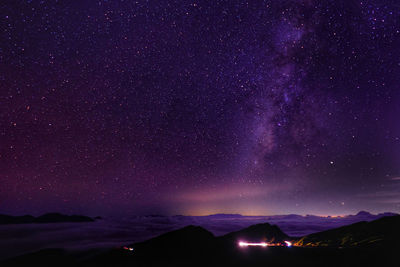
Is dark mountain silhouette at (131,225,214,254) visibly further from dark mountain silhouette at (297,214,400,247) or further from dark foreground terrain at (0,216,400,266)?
dark mountain silhouette at (297,214,400,247)

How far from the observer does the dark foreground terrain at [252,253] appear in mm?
70562

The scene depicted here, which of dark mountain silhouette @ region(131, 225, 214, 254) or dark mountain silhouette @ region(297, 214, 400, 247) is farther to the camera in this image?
dark mountain silhouette @ region(131, 225, 214, 254)

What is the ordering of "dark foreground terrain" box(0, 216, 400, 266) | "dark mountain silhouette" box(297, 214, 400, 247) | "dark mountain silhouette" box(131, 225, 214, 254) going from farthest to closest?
"dark mountain silhouette" box(131, 225, 214, 254)
"dark mountain silhouette" box(297, 214, 400, 247)
"dark foreground terrain" box(0, 216, 400, 266)

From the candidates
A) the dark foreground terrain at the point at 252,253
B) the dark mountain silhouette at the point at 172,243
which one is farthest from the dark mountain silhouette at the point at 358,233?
the dark mountain silhouette at the point at 172,243

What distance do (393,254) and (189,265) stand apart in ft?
253

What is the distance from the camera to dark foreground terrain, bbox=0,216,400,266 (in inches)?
2778

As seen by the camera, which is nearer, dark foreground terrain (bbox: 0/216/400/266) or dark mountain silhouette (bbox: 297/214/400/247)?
dark foreground terrain (bbox: 0/216/400/266)

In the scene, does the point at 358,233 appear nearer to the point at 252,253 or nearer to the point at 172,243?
the point at 252,253

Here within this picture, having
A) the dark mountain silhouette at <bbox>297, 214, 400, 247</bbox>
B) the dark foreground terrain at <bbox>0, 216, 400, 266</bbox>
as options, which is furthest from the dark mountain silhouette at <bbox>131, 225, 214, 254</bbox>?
the dark mountain silhouette at <bbox>297, 214, 400, 247</bbox>

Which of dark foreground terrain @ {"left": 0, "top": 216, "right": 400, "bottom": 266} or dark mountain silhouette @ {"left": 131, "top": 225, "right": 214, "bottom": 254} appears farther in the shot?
dark mountain silhouette @ {"left": 131, "top": 225, "right": 214, "bottom": 254}

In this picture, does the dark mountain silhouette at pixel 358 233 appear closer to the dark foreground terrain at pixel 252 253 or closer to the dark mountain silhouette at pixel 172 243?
the dark foreground terrain at pixel 252 253

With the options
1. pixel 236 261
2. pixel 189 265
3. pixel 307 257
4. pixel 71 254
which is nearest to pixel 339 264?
pixel 307 257

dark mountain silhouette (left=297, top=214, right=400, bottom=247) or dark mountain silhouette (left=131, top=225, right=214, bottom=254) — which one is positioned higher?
dark mountain silhouette (left=297, top=214, right=400, bottom=247)

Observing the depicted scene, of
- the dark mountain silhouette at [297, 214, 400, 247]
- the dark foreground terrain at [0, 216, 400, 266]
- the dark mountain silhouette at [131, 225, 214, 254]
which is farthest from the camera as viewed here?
the dark mountain silhouette at [131, 225, 214, 254]
